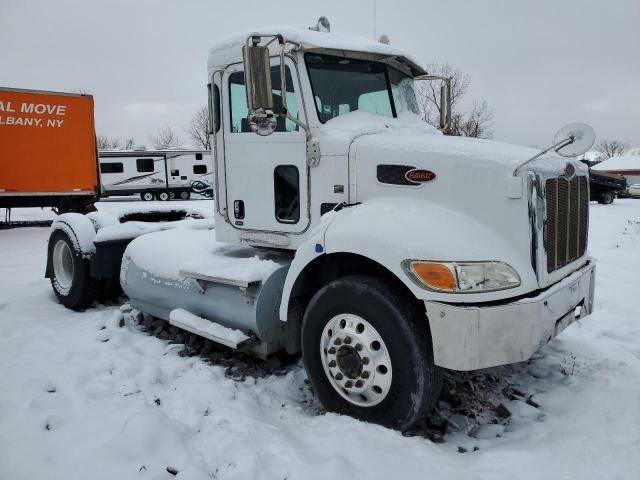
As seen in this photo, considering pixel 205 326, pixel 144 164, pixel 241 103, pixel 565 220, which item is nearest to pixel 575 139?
pixel 565 220

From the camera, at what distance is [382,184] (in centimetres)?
360

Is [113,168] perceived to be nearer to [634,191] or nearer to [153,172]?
[153,172]

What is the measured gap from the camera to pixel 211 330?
13.8 ft

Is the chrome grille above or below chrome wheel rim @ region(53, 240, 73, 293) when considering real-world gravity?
above

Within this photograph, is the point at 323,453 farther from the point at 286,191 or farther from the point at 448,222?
the point at 286,191

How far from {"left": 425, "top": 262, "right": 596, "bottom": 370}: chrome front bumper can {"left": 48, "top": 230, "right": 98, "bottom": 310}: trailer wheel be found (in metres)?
4.69

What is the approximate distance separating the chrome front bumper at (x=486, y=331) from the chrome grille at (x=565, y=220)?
0.44m

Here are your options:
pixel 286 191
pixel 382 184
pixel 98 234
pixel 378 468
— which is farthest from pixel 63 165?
pixel 378 468

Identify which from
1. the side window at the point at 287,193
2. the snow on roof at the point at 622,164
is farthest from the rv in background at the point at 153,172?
the snow on roof at the point at 622,164

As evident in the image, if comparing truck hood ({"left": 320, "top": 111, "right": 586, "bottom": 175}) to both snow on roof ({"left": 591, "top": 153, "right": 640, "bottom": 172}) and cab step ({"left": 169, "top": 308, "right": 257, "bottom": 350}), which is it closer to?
cab step ({"left": 169, "top": 308, "right": 257, "bottom": 350})

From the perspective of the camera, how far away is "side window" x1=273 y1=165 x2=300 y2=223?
4.14 meters

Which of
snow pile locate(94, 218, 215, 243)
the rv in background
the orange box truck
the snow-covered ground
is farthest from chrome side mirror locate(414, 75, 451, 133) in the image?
the rv in background

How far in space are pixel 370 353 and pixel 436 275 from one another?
709mm

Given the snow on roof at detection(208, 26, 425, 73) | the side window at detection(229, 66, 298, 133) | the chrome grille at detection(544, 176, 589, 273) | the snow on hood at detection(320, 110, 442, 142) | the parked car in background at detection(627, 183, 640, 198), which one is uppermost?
the snow on roof at detection(208, 26, 425, 73)
